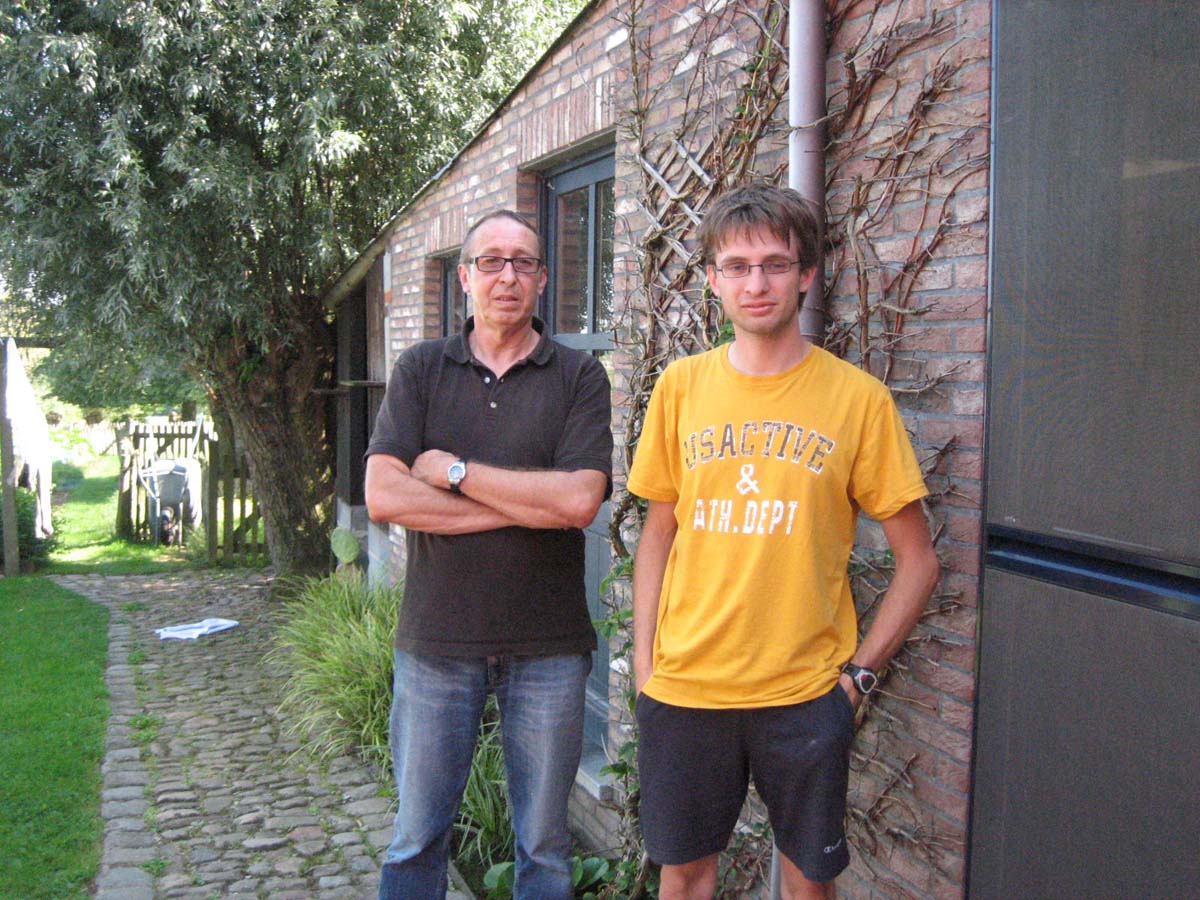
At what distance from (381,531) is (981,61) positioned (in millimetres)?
6358

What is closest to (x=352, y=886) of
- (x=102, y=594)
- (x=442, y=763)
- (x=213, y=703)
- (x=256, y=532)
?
(x=442, y=763)

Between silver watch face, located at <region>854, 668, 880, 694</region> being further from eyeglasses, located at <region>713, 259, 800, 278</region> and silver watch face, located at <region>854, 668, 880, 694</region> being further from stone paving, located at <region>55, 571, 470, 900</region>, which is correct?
stone paving, located at <region>55, 571, 470, 900</region>

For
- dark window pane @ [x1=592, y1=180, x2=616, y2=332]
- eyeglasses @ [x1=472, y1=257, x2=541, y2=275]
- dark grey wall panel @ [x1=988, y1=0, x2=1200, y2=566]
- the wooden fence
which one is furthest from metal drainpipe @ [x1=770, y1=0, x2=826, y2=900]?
the wooden fence

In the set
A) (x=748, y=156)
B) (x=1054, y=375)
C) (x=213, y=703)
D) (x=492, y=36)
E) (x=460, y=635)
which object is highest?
(x=492, y=36)

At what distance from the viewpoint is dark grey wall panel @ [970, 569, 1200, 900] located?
1403 millimetres

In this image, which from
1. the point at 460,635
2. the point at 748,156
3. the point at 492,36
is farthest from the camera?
the point at 492,36

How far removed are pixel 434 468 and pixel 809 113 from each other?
1298mm

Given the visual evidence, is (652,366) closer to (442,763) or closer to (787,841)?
(442,763)

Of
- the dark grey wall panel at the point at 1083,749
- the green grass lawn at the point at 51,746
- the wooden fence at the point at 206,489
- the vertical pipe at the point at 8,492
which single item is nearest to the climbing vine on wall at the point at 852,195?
the dark grey wall panel at the point at 1083,749

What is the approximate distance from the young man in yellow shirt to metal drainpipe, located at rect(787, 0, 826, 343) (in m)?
0.57

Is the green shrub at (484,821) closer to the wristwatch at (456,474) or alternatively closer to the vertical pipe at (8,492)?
the wristwatch at (456,474)

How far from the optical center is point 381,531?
7855 mm

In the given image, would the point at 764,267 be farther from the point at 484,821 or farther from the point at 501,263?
the point at 484,821

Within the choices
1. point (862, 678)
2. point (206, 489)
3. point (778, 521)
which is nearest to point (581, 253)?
point (778, 521)
